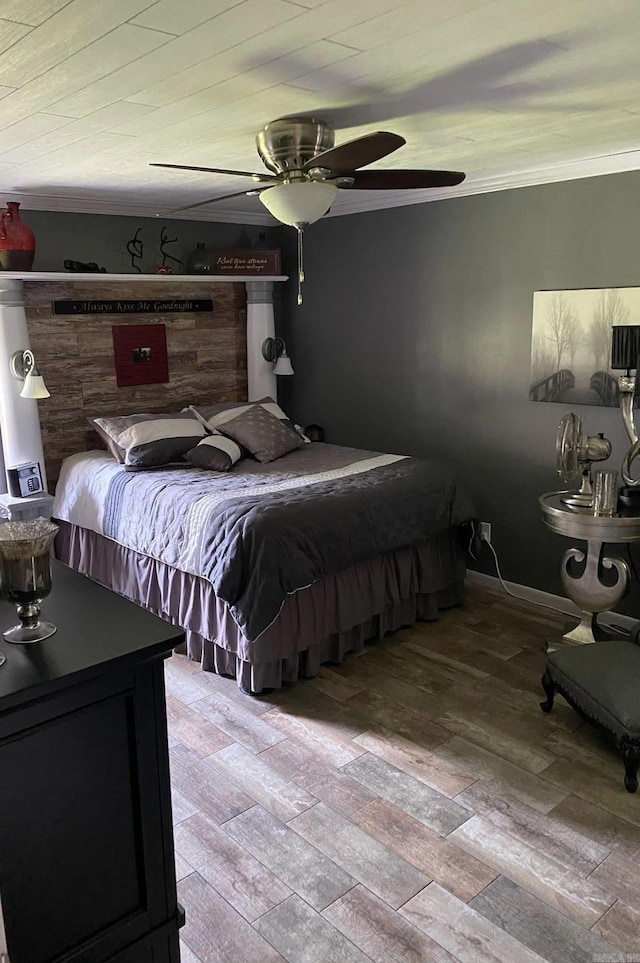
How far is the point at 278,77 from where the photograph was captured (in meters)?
2.02

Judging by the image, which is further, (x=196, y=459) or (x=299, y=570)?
(x=196, y=459)

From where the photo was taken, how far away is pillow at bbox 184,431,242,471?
4055mm

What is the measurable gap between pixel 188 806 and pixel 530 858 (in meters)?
1.13

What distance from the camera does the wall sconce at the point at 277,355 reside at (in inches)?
201

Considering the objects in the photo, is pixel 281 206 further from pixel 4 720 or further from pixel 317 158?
pixel 4 720

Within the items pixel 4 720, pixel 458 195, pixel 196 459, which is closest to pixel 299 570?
pixel 196 459

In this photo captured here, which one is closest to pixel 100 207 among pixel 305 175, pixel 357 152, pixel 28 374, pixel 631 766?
pixel 28 374

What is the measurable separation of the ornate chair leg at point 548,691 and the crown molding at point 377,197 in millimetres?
2347

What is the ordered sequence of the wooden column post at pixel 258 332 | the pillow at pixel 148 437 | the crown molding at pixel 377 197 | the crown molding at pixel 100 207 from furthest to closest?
1. the wooden column post at pixel 258 332
2. the crown molding at pixel 100 207
3. the pillow at pixel 148 437
4. the crown molding at pixel 377 197

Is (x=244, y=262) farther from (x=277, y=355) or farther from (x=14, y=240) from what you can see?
(x=14, y=240)

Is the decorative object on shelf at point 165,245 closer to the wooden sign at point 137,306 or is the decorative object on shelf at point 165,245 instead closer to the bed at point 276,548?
the wooden sign at point 137,306

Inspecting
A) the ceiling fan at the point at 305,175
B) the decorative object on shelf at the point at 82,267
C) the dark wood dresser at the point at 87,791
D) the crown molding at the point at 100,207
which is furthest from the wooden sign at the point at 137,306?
the dark wood dresser at the point at 87,791

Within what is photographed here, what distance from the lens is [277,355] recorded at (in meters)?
5.16

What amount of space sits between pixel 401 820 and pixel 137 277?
3420 mm
